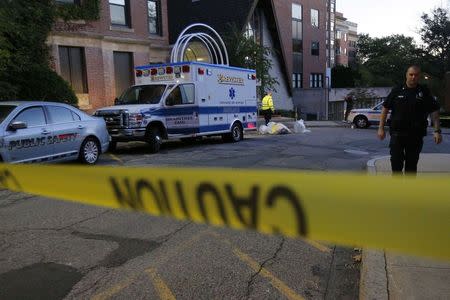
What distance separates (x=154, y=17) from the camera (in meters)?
24.8

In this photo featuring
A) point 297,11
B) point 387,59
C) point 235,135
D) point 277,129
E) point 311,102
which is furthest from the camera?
point 387,59

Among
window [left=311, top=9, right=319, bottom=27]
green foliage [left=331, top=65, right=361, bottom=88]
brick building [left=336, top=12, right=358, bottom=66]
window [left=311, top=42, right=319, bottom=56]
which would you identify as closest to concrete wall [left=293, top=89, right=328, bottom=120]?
window [left=311, top=42, right=319, bottom=56]

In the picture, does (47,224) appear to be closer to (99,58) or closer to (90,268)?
(90,268)

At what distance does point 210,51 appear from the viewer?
2223 centimetres

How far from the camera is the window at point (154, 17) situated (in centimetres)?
2445

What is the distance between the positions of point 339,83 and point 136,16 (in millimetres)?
34625

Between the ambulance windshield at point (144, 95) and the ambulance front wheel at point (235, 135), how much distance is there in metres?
3.69

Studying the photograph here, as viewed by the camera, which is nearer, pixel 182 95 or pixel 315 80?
pixel 182 95

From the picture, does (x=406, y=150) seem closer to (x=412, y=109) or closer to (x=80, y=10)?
(x=412, y=109)

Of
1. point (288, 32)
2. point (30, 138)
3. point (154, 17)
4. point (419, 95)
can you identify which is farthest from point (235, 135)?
point (288, 32)

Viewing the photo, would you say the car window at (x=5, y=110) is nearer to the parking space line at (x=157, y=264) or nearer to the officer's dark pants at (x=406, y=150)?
the parking space line at (x=157, y=264)

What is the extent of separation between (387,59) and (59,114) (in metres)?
67.0

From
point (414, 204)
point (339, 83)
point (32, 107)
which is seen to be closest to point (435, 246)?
point (414, 204)

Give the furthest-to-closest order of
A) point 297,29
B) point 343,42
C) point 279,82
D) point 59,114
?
point 343,42 → point 297,29 → point 279,82 → point 59,114
